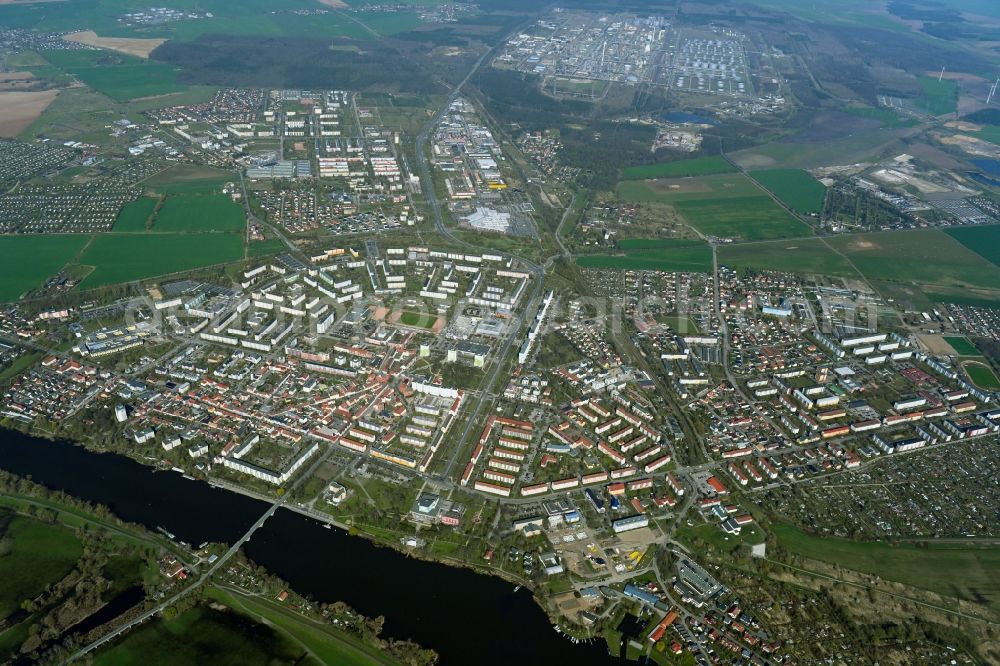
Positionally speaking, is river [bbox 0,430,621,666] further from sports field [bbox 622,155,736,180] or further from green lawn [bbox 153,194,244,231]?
sports field [bbox 622,155,736,180]

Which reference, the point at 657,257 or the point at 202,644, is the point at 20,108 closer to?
the point at 657,257

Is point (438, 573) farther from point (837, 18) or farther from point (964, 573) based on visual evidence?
point (837, 18)

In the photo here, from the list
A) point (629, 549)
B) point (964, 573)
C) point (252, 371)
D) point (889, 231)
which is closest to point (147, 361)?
point (252, 371)

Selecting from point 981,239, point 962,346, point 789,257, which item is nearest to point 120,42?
point 789,257

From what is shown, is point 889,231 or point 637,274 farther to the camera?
point 889,231

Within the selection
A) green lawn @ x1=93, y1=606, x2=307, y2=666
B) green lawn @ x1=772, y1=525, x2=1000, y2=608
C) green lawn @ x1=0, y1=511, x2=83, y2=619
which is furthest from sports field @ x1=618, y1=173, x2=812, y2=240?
green lawn @ x1=0, y1=511, x2=83, y2=619

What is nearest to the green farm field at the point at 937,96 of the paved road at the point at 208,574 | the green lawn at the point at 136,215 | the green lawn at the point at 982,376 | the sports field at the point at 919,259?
the sports field at the point at 919,259
